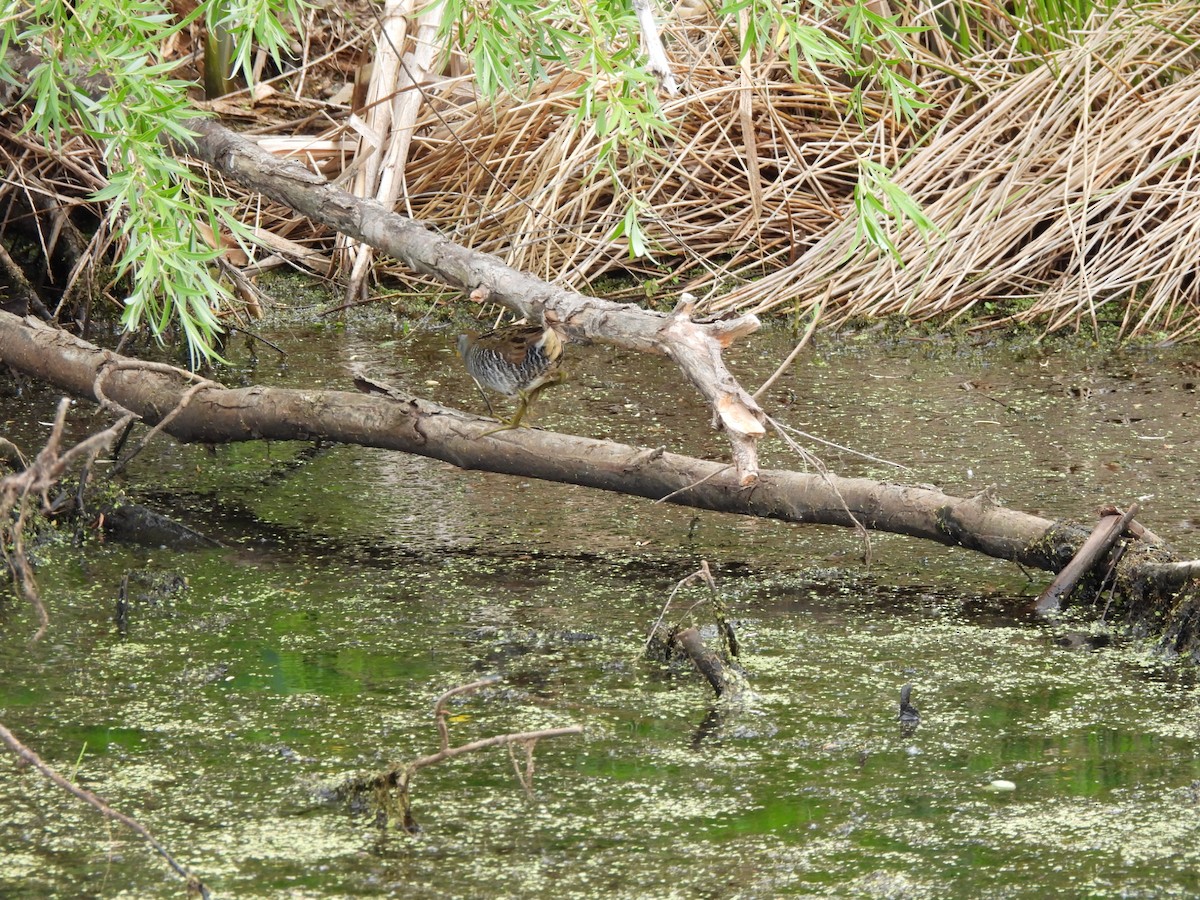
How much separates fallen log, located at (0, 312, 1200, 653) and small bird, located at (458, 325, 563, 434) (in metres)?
0.12

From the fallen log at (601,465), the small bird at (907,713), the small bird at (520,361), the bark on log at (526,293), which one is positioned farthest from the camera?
the small bird at (520,361)

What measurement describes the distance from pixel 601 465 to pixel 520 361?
0.33 m

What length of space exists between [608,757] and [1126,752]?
2.77 ft

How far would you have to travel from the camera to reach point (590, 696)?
2.81 meters

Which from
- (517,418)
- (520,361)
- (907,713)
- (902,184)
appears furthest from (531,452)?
(902,184)

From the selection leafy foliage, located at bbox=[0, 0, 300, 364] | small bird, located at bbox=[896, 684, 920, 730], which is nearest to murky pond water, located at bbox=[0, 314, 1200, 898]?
small bird, located at bbox=[896, 684, 920, 730]

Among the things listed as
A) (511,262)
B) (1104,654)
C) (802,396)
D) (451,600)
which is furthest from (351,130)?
(1104,654)

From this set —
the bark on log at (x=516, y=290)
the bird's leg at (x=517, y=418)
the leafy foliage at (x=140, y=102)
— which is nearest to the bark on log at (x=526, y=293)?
the bark on log at (x=516, y=290)

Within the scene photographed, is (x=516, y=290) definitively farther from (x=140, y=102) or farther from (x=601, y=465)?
(x=140, y=102)

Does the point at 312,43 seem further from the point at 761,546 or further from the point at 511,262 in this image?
the point at 761,546

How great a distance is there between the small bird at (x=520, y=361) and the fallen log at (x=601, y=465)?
0.12 meters

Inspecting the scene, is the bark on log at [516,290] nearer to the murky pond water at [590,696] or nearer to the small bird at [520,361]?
the small bird at [520,361]

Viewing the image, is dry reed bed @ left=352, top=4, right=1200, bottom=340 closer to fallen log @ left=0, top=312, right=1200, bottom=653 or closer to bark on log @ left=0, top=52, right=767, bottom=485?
bark on log @ left=0, top=52, right=767, bottom=485

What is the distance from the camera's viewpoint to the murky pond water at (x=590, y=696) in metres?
2.22
